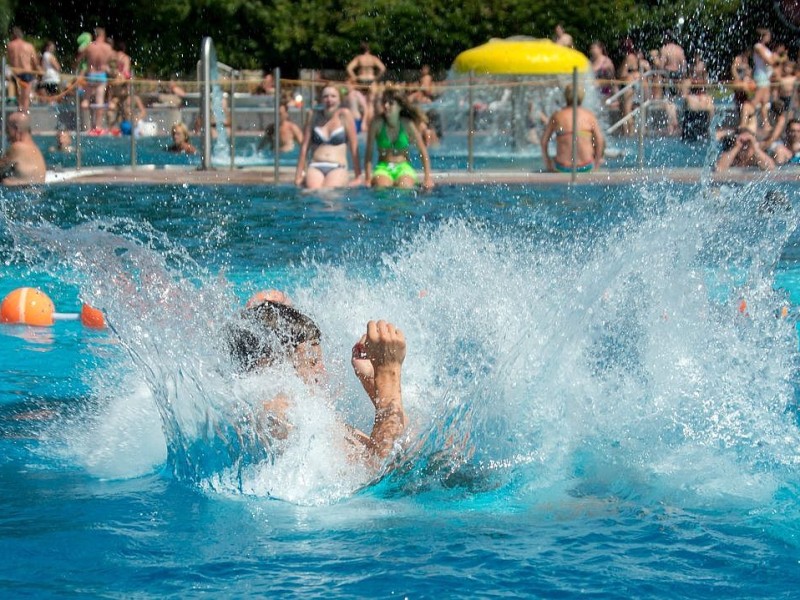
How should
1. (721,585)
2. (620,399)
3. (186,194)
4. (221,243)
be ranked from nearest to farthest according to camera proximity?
(721,585)
(620,399)
(221,243)
(186,194)

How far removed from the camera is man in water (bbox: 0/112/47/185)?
38.5 ft

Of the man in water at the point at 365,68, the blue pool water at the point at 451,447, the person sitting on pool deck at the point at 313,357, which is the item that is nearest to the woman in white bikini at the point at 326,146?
the blue pool water at the point at 451,447

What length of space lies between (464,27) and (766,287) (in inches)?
767

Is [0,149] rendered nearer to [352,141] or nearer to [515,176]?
[352,141]

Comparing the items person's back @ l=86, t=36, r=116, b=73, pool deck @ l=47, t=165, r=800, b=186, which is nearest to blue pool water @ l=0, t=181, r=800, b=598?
pool deck @ l=47, t=165, r=800, b=186

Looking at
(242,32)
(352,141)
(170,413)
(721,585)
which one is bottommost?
(721,585)

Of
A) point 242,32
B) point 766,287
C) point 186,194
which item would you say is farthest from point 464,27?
point 766,287

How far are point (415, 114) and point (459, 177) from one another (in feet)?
3.18

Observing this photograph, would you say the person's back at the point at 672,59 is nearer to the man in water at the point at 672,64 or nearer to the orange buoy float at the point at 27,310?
the man in water at the point at 672,64

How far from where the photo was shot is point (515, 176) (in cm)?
1288

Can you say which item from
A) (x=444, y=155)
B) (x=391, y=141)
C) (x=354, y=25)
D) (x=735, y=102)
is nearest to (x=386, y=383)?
(x=391, y=141)

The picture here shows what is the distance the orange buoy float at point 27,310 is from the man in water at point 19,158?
4.90 metres

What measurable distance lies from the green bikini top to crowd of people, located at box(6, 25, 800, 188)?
0.03ft

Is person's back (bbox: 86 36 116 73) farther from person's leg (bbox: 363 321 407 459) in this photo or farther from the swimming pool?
person's leg (bbox: 363 321 407 459)
